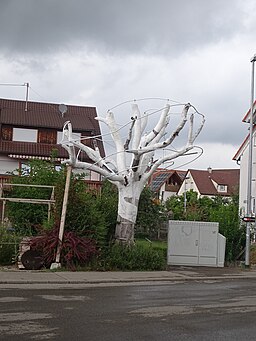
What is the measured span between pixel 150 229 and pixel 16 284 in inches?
1107

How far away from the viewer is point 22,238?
76.0ft

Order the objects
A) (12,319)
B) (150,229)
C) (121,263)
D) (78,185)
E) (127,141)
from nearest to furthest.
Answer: (12,319) < (121,263) < (78,185) < (127,141) < (150,229)

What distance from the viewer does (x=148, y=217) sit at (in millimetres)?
44188

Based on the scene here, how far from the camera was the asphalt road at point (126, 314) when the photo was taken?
409 inches

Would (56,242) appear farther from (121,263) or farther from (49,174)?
(49,174)

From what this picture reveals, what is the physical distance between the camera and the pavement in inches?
739

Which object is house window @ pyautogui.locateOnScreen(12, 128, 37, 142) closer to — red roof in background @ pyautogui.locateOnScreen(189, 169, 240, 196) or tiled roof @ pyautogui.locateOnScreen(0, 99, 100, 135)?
tiled roof @ pyautogui.locateOnScreen(0, 99, 100, 135)

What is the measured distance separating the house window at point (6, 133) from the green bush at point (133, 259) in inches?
1078

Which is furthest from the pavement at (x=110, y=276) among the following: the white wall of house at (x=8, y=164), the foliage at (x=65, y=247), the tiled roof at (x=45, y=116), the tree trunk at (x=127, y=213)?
the white wall of house at (x=8, y=164)

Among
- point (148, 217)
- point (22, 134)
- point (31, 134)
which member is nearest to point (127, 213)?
point (148, 217)

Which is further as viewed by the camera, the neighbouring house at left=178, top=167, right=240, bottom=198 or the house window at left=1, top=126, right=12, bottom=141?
the neighbouring house at left=178, top=167, right=240, bottom=198

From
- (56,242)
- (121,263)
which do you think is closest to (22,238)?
(56,242)

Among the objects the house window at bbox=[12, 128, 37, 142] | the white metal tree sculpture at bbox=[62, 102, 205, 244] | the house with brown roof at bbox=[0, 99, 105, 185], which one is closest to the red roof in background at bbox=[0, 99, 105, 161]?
the house with brown roof at bbox=[0, 99, 105, 185]

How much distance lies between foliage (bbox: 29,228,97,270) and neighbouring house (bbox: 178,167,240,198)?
233 feet
